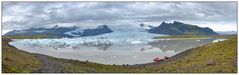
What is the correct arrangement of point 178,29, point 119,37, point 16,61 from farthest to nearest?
point 119,37 → point 178,29 → point 16,61

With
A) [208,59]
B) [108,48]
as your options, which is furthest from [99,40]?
[208,59]

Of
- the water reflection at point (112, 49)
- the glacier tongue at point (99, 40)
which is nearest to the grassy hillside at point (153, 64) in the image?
the water reflection at point (112, 49)

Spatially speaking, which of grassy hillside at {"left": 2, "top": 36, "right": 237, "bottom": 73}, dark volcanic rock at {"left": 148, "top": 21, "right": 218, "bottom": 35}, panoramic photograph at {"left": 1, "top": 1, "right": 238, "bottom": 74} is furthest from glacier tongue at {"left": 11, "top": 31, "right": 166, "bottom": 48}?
grassy hillside at {"left": 2, "top": 36, "right": 237, "bottom": 73}

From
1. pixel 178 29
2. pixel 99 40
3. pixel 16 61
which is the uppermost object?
pixel 178 29

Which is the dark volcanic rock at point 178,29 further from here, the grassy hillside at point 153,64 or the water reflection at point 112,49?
the grassy hillside at point 153,64

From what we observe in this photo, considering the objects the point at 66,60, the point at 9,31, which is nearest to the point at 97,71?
the point at 66,60

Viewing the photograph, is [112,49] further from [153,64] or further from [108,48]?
[153,64]
